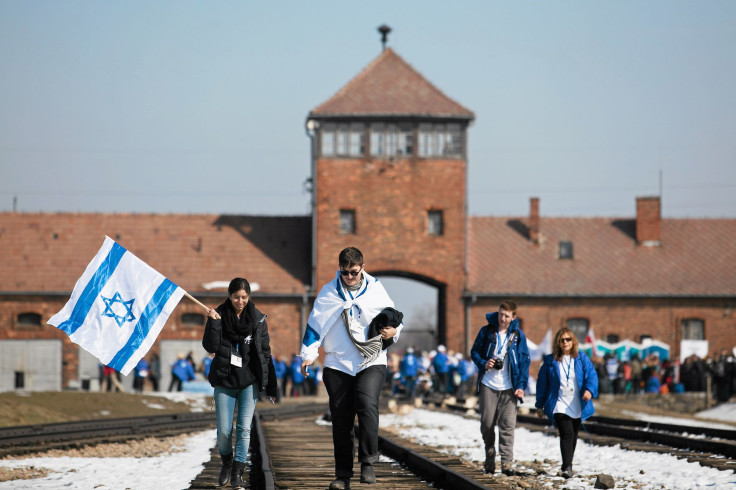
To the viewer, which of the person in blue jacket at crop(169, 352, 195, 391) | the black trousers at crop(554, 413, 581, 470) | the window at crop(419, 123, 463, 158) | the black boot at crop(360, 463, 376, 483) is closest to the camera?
the black boot at crop(360, 463, 376, 483)

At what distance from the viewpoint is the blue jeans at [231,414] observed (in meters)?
9.48

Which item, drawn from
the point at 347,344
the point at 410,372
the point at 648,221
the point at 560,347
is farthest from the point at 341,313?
the point at 648,221

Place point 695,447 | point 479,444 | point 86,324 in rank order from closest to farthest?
point 86,324
point 695,447
point 479,444

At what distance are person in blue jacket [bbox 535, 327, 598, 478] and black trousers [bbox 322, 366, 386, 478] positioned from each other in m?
2.79

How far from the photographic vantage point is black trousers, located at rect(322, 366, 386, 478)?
895cm

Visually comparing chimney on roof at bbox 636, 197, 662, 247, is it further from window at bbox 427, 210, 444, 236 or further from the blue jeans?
the blue jeans

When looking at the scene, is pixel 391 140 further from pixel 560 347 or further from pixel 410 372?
pixel 560 347

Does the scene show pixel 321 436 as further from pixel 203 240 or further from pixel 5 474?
pixel 203 240

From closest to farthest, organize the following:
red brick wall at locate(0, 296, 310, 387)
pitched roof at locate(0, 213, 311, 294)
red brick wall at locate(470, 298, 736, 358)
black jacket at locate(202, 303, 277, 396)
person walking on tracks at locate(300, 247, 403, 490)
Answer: person walking on tracks at locate(300, 247, 403, 490) < black jacket at locate(202, 303, 277, 396) < red brick wall at locate(0, 296, 310, 387) < pitched roof at locate(0, 213, 311, 294) < red brick wall at locate(470, 298, 736, 358)

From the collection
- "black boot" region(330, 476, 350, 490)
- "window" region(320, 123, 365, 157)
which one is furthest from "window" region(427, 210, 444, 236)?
"black boot" region(330, 476, 350, 490)

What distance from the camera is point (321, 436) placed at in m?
17.5

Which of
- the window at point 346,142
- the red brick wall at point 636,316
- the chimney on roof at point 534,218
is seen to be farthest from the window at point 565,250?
the window at point 346,142

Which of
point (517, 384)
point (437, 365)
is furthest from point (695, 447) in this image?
point (437, 365)

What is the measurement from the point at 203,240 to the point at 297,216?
14.0ft
